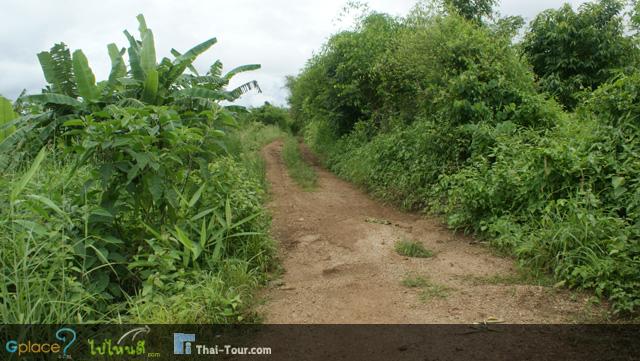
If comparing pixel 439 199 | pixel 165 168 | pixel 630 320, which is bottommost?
pixel 630 320

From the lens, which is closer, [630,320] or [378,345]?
[378,345]

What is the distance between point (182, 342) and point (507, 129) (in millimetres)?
5399

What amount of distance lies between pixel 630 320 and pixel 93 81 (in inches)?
217

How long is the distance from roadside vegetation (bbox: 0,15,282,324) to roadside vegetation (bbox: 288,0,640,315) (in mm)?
Result: 2748

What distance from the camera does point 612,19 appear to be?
34.5ft

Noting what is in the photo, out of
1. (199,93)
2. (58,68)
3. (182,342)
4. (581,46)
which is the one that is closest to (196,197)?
(182,342)

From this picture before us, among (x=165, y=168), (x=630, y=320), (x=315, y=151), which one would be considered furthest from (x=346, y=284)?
(x=315, y=151)

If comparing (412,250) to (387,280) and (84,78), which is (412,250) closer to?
(387,280)

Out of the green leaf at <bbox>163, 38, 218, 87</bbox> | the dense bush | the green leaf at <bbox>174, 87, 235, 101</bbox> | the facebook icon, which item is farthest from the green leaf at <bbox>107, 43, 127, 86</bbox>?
the dense bush

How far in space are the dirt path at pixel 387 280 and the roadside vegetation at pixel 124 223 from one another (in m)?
0.43

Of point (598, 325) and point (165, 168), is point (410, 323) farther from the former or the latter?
point (165, 168)

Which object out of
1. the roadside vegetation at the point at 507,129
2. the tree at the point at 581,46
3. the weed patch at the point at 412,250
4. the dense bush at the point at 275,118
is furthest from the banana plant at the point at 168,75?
the dense bush at the point at 275,118

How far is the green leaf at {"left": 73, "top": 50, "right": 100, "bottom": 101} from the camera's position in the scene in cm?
496

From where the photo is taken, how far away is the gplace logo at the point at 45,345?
2725 millimetres
